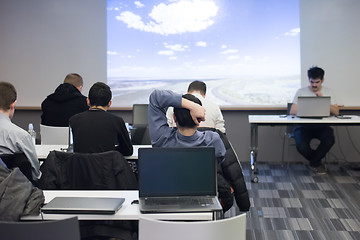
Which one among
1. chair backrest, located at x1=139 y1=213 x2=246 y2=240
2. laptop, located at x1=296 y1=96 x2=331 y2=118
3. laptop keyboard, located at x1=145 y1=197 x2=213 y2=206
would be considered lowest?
chair backrest, located at x1=139 y1=213 x2=246 y2=240

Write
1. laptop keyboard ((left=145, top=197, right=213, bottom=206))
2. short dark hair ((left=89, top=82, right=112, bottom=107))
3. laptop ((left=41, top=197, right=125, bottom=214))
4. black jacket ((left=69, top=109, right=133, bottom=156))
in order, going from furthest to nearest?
1. short dark hair ((left=89, top=82, right=112, bottom=107))
2. black jacket ((left=69, top=109, right=133, bottom=156))
3. laptop keyboard ((left=145, top=197, right=213, bottom=206))
4. laptop ((left=41, top=197, right=125, bottom=214))

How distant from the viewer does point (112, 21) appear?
669 cm

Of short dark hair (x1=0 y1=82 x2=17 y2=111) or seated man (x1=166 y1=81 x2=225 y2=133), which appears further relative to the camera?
seated man (x1=166 y1=81 x2=225 y2=133)

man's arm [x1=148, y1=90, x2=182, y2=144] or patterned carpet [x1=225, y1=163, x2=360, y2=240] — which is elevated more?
man's arm [x1=148, y1=90, x2=182, y2=144]

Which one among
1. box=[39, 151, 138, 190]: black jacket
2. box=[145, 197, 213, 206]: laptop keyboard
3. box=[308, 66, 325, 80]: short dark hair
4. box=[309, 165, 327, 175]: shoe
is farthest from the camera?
box=[308, 66, 325, 80]: short dark hair

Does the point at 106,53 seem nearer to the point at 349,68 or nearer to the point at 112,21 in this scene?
the point at 112,21

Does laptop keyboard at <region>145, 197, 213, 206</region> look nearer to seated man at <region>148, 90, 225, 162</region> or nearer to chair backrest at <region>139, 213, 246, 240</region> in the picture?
chair backrest at <region>139, 213, 246, 240</region>

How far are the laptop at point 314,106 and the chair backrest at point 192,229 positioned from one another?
4.16 meters

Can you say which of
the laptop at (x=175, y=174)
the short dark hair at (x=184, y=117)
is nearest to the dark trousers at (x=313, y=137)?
the short dark hair at (x=184, y=117)

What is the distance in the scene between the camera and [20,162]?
9.30 ft

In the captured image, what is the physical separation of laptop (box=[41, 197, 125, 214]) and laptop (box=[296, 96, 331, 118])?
3955 millimetres

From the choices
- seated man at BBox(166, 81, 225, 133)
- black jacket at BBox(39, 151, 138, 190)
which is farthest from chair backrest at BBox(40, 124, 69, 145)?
black jacket at BBox(39, 151, 138, 190)

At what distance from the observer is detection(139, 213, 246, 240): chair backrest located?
161 cm

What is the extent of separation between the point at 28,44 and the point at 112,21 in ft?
4.32
